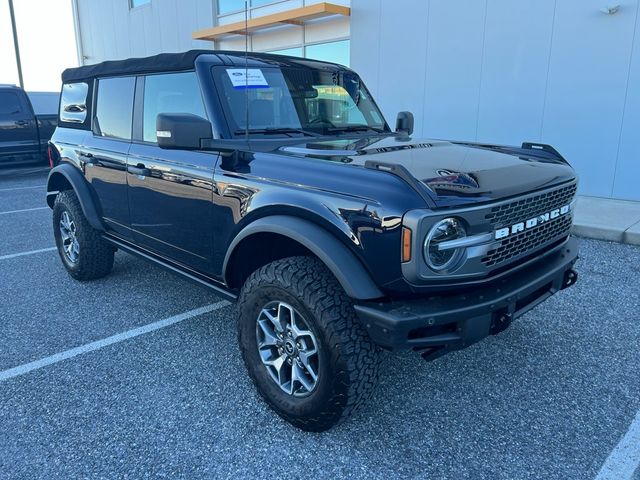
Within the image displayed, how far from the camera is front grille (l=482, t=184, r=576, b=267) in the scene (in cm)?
221

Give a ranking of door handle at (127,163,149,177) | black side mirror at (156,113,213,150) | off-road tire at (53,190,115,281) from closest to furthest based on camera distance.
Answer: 1. black side mirror at (156,113,213,150)
2. door handle at (127,163,149,177)
3. off-road tire at (53,190,115,281)

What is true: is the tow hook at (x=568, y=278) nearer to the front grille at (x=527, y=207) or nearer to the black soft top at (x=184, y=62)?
the front grille at (x=527, y=207)

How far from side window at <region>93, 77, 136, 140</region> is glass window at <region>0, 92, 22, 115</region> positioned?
27.0 feet

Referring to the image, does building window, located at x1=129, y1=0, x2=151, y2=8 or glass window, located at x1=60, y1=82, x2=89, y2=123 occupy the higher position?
building window, located at x1=129, y1=0, x2=151, y2=8

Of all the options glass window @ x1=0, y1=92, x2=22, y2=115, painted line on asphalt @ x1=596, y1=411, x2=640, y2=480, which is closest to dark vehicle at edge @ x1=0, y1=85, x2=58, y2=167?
glass window @ x1=0, y1=92, x2=22, y2=115

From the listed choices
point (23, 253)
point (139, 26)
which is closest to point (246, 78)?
point (23, 253)

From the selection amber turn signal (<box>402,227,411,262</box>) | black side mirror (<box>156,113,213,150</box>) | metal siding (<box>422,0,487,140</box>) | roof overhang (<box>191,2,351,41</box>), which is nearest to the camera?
amber turn signal (<box>402,227,411,262</box>)

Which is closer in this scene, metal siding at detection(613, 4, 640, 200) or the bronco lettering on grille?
the bronco lettering on grille

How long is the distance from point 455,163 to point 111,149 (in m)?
2.62

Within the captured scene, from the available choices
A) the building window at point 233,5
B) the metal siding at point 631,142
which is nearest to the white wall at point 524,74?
the metal siding at point 631,142

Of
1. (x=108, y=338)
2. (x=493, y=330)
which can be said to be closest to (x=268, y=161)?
(x=493, y=330)

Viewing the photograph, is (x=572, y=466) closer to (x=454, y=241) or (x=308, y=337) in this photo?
(x=454, y=241)

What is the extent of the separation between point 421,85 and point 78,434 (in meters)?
8.51

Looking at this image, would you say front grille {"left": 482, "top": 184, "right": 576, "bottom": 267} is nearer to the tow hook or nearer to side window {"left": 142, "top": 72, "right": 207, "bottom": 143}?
the tow hook
